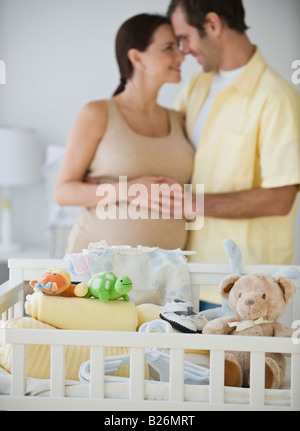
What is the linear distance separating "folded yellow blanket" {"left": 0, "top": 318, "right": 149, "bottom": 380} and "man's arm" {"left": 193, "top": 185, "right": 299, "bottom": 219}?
749 millimetres

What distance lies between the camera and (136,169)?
167 centimetres

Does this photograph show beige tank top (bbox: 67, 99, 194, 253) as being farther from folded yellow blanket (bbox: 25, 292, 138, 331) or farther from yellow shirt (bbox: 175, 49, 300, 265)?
folded yellow blanket (bbox: 25, 292, 138, 331)

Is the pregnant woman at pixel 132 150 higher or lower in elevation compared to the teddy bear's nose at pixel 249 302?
higher

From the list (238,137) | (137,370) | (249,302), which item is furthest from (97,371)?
(238,137)

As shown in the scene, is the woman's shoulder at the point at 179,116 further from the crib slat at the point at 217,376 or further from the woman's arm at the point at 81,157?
the crib slat at the point at 217,376

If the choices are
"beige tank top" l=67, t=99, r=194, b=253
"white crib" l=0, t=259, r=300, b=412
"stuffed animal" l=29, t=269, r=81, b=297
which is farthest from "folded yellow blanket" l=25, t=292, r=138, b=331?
"beige tank top" l=67, t=99, r=194, b=253

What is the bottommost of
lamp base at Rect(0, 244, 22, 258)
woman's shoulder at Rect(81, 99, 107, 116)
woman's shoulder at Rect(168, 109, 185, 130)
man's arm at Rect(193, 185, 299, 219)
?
lamp base at Rect(0, 244, 22, 258)

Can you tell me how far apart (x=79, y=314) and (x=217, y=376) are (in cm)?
30

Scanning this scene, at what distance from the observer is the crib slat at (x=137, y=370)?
0.87 m

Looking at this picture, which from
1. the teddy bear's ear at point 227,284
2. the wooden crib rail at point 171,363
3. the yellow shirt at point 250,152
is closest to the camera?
the wooden crib rail at point 171,363

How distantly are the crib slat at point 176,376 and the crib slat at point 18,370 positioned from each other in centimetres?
24

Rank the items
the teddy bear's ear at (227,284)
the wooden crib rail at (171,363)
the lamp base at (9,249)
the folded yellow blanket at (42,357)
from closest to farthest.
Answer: the wooden crib rail at (171,363), the folded yellow blanket at (42,357), the teddy bear's ear at (227,284), the lamp base at (9,249)

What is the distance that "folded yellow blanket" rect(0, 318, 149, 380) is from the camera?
0.97m

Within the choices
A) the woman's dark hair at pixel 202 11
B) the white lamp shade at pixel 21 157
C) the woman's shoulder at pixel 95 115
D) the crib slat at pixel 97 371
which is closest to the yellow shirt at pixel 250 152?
the woman's dark hair at pixel 202 11
